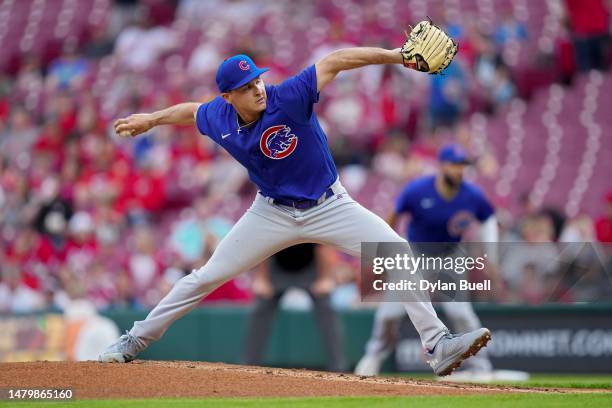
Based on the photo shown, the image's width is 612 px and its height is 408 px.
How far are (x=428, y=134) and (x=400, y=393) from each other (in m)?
8.73

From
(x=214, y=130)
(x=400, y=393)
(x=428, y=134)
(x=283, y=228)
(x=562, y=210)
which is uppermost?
(x=428, y=134)

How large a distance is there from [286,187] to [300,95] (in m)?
0.62

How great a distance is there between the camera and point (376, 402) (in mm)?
6770

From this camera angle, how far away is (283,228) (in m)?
7.45

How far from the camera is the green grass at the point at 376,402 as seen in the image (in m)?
6.66

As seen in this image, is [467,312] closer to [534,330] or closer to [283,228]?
[534,330]

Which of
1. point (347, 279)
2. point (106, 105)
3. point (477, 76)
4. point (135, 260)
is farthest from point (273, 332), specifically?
point (106, 105)

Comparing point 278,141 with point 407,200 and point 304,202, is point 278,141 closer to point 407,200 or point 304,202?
point 304,202

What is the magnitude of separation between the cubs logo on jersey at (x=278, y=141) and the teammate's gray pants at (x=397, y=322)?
384 centimetres

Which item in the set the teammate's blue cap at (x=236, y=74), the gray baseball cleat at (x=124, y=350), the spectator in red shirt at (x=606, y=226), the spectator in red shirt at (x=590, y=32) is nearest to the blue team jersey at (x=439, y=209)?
the spectator in red shirt at (x=606, y=226)

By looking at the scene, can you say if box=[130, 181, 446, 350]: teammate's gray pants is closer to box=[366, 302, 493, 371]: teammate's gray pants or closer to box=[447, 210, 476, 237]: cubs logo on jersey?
box=[366, 302, 493, 371]: teammate's gray pants

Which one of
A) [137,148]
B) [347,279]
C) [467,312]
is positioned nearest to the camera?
[467,312]

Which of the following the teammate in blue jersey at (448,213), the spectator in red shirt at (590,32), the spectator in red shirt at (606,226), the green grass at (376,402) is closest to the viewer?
the green grass at (376,402)

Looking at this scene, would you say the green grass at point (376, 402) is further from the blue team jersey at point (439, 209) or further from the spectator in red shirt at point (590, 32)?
the spectator in red shirt at point (590, 32)
